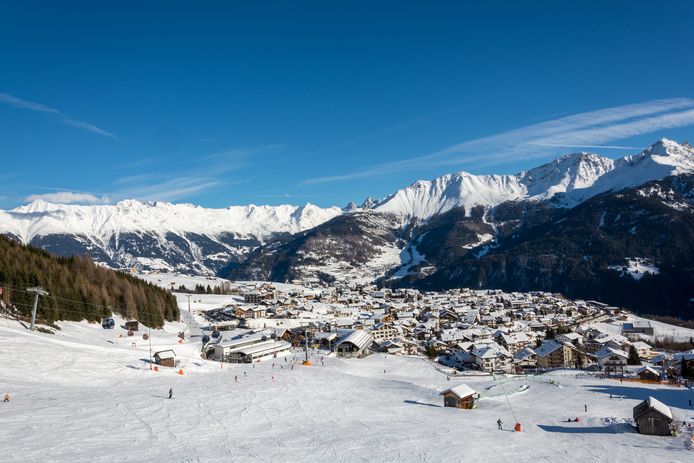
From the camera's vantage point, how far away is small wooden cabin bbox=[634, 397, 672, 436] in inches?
1174

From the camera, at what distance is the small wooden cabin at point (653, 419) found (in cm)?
2983

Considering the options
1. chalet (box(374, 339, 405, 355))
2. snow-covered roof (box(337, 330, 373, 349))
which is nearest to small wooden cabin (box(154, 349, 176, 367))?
snow-covered roof (box(337, 330, 373, 349))

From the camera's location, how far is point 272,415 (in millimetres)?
31688

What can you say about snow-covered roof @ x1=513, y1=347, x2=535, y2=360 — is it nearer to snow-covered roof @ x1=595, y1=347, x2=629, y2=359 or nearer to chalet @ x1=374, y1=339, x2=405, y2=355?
snow-covered roof @ x1=595, y1=347, x2=629, y2=359

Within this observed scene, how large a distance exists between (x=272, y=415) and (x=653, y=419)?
23.7 m

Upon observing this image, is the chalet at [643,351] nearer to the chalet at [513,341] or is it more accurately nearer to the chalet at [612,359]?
the chalet at [612,359]

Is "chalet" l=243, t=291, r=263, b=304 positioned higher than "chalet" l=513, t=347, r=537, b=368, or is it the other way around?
"chalet" l=243, t=291, r=263, b=304

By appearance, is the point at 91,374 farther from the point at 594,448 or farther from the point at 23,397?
the point at 594,448

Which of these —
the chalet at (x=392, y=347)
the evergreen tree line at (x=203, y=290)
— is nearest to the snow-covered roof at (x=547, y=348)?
the chalet at (x=392, y=347)

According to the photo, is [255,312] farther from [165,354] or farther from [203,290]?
[165,354]

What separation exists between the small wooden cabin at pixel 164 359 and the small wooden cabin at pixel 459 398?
2675 cm

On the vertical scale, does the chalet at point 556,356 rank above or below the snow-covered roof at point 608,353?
below

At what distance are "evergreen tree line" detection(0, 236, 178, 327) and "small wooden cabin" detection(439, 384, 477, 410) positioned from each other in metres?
44.0

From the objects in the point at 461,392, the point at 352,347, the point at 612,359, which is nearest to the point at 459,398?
the point at 461,392
